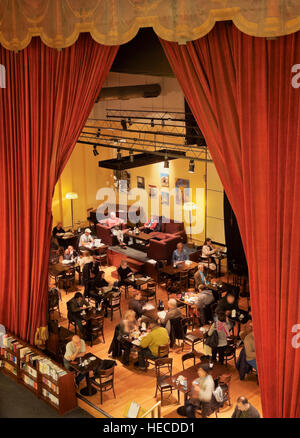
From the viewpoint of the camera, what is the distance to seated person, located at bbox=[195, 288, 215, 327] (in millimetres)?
10422

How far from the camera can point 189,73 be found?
224 inches

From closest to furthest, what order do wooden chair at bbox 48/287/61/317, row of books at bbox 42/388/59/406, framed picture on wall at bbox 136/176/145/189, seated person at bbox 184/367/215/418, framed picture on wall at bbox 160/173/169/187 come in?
seated person at bbox 184/367/215/418 → row of books at bbox 42/388/59/406 → wooden chair at bbox 48/287/61/317 → framed picture on wall at bbox 160/173/169/187 → framed picture on wall at bbox 136/176/145/189

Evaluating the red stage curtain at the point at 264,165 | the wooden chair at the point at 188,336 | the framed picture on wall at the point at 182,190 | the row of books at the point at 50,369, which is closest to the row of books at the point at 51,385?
the row of books at the point at 50,369

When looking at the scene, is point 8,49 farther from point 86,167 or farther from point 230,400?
point 86,167

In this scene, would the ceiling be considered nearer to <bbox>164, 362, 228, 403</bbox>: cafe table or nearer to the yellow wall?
<bbox>164, 362, 228, 403</bbox>: cafe table

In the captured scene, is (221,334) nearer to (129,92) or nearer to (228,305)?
(228,305)

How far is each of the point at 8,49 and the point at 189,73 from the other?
2985 millimetres

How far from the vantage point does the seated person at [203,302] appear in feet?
34.2

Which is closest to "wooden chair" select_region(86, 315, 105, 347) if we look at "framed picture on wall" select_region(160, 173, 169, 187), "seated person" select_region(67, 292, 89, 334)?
"seated person" select_region(67, 292, 89, 334)

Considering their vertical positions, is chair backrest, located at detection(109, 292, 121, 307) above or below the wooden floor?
above

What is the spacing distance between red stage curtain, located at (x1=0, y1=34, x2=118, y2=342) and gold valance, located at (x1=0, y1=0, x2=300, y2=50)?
1.31ft

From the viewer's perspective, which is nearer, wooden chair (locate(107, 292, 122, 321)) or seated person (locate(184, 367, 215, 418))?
seated person (locate(184, 367, 215, 418))
